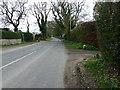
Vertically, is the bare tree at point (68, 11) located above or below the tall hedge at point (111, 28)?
above

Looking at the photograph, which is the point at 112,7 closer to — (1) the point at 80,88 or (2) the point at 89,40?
(1) the point at 80,88

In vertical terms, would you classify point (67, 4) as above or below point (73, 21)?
above

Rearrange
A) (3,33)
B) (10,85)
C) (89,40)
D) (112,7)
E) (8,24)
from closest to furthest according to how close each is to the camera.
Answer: (10,85)
(112,7)
(89,40)
(3,33)
(8,24)

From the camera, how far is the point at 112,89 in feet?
16.2

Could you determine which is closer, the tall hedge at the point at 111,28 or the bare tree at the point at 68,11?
the tall hedge at the point at 111,28

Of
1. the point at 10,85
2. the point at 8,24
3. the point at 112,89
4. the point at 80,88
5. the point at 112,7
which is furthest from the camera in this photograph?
the point at 8,24

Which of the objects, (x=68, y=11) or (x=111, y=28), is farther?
(x=68, y=11)

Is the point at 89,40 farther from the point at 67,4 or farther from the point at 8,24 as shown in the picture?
the point at 8,24

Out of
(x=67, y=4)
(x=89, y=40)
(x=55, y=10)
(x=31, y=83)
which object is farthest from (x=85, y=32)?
(x=55, y=10)

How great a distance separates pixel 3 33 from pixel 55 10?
22609 millimetres

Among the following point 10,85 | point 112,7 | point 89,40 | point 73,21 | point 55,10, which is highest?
point 55,10

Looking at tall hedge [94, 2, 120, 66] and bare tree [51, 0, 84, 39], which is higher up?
bare tree [51, 0, 84, 39]

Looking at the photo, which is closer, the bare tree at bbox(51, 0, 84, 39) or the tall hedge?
the tall hedge

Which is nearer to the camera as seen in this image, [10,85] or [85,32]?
[10,85]
